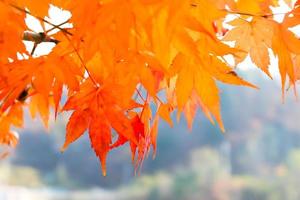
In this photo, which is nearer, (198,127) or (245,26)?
(245,26)

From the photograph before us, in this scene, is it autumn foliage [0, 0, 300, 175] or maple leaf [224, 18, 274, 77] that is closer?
autumn foliage [0, 0, 300, 175]

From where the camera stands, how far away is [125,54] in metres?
0.26

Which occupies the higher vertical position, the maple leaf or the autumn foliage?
the autumn foliage

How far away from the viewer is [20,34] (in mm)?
286

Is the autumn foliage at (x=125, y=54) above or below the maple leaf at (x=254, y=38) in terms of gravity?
above

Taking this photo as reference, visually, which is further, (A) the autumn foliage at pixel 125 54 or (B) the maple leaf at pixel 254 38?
(B) the maple leaf at pixel 254 38

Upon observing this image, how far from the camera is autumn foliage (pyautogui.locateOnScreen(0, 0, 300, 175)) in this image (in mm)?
242

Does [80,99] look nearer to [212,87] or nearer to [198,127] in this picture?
[212,87]

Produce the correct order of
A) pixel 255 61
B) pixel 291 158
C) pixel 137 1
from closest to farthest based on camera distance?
pixel 137 1 < pixel 255 61 < pixel 291 158

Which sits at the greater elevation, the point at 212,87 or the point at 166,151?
the point at 212,87

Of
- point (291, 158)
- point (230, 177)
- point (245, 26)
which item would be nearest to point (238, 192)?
point (230, 177)

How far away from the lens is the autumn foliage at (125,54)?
0.24 meters

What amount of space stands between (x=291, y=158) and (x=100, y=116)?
2.93 meters

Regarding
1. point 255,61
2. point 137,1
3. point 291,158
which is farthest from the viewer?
point 291,158
